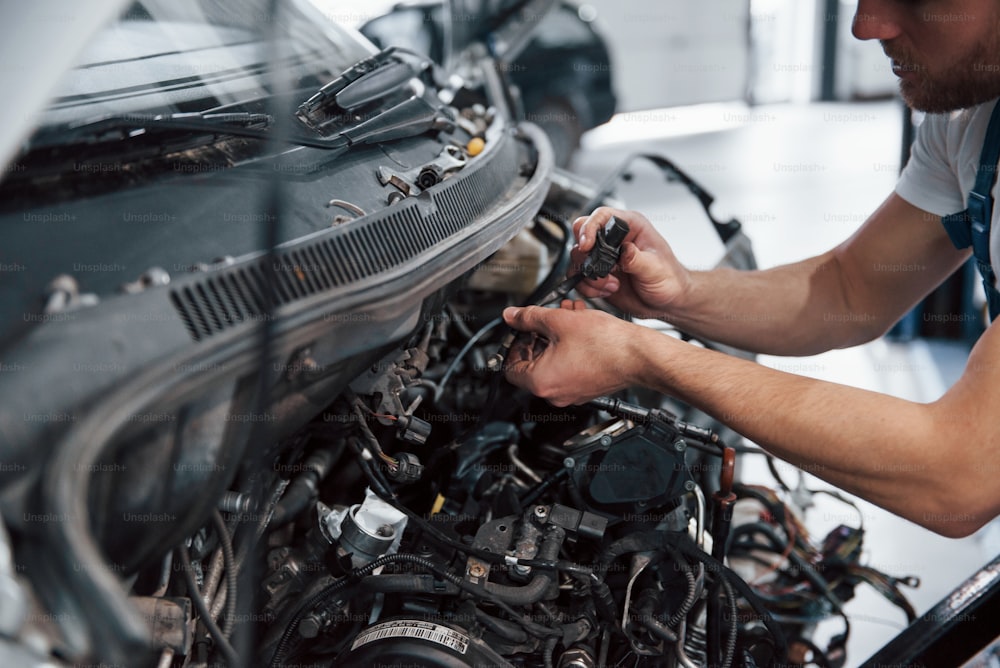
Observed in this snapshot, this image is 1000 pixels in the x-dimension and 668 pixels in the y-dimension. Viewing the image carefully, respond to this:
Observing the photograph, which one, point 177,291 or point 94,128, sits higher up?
point 94,128

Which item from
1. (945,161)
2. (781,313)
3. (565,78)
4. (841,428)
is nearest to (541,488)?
(841,428)

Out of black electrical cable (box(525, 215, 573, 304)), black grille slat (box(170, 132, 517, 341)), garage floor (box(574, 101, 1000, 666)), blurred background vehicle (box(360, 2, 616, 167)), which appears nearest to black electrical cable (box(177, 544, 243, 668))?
black grille slat (box(170, 132, 517, 341))

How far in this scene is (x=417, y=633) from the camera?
115 centimetres

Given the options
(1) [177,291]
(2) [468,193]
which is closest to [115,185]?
(1) [177,291]

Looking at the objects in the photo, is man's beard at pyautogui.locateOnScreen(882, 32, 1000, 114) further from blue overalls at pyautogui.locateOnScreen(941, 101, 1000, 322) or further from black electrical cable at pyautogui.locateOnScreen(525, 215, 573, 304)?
black electrical cable at pyautogui.locateOnScreen(525, 215, 573, 304)

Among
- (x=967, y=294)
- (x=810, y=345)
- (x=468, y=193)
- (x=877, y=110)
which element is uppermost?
(x=468, y=193)

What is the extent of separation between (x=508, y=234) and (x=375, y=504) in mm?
517

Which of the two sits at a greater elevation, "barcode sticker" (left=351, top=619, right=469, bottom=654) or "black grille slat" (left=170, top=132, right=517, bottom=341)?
"black grille slat" (left=170, top=132, right=517, bottom=341)

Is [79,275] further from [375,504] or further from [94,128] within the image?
[375,504]

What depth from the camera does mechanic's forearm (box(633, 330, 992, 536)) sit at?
116 centimetres

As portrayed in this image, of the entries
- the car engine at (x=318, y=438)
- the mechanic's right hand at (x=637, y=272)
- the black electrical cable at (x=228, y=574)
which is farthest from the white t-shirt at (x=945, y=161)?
the black electrical cable at (x=228, y=574)

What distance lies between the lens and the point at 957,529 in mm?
1210

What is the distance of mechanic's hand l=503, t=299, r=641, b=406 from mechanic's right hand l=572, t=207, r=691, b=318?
21 cm

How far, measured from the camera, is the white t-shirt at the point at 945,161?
1.53 metres
